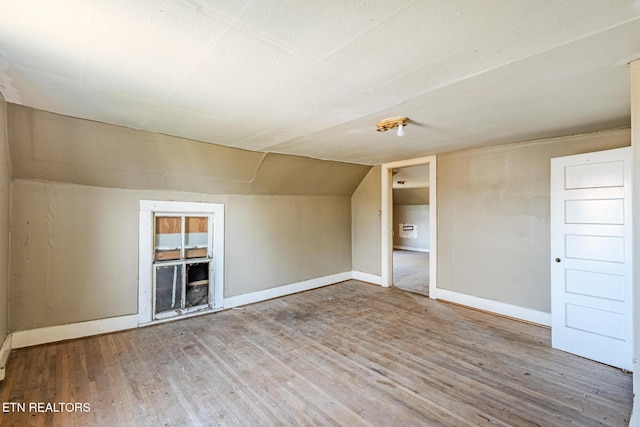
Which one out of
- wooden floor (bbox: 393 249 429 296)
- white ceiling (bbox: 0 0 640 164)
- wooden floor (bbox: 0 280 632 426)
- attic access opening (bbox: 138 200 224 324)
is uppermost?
white ceiling (bbox: 0 0 640 164)

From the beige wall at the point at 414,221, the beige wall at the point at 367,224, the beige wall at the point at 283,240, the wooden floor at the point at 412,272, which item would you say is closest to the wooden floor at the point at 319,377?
the beige wall at the point at 283,240

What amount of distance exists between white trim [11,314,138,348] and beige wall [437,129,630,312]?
13.2 ft

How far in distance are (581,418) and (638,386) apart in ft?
1.92

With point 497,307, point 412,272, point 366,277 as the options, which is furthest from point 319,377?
point 412,272

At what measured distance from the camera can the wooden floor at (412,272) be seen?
495 centimetres

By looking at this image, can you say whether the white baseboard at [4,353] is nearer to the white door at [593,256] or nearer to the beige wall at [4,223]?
the beige wall at [4,223]

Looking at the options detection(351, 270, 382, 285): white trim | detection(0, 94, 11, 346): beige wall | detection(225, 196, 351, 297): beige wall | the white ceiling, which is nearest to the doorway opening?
detection(351, 270, 382, 285): white trim

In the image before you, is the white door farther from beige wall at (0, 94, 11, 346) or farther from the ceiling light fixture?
beige wall at (0, 94, 11, 346)

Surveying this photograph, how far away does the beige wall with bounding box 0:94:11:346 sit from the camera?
2283mm

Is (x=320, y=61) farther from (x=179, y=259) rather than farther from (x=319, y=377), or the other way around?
(x=179, y=259)

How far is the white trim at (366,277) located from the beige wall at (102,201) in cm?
182

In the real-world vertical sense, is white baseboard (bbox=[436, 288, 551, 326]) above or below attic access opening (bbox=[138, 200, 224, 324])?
below

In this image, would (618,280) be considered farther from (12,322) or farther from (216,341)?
(12,322)

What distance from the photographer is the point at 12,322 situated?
264cm
